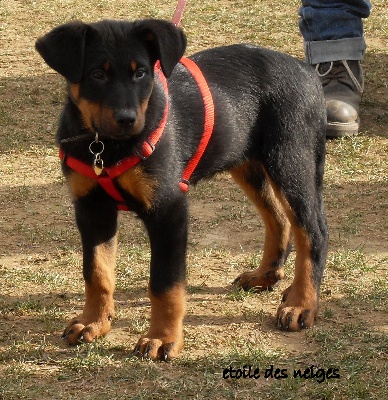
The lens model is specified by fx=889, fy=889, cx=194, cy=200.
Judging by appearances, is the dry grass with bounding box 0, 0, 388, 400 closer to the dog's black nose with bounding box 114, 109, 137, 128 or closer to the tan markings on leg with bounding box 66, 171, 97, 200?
the tan markings on leg with bounding box 66, 171, 97, 200

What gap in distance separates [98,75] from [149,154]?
404 millimetres

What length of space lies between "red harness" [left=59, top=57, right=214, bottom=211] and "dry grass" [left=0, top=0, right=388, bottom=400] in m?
0.75

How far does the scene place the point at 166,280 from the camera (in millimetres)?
3887

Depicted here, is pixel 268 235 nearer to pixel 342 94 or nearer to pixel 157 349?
pixel 157 349

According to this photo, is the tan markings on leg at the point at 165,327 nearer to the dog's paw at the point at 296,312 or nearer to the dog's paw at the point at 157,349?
the dog's paw at the point at 157,349

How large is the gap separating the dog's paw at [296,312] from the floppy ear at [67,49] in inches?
60.8

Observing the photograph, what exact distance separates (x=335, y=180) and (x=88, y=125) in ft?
9.83

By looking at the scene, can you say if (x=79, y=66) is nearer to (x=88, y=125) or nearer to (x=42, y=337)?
(x=88, y=125)

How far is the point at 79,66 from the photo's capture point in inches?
142

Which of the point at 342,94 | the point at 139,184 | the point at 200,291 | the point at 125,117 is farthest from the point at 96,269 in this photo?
the point at 342,94

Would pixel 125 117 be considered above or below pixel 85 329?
above

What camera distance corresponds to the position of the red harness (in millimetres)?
3760

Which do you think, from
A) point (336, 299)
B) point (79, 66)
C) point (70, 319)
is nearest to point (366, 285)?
point (336, 299)

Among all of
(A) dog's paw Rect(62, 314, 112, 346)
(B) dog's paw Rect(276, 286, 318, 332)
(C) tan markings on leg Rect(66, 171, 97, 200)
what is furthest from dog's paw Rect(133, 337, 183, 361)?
(C) tan markings on leg Rect(66, 171, 97, 200)
